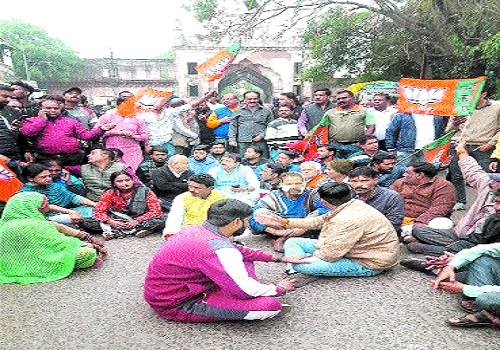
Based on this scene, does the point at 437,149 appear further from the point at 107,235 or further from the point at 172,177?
the point at 107,235

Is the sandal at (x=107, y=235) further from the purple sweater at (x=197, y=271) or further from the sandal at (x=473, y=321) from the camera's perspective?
the sandal at (x=473, y=321)

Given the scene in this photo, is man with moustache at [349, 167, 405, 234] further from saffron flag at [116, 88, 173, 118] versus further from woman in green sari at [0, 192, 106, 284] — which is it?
saffron flag at [116, 88, 173, 118]

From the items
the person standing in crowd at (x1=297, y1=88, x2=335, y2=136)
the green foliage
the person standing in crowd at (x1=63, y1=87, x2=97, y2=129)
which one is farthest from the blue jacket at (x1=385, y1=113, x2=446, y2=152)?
the green foliage

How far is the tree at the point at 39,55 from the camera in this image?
3172 centimetres

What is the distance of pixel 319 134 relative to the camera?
5.88m

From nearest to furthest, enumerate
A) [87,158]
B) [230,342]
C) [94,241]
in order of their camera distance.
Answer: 1. [230,342]
2. [94,241]
3. [87,158]

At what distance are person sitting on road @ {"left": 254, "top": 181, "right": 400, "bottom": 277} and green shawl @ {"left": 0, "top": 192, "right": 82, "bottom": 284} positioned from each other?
6.83 feet

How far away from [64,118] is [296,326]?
4.13 m

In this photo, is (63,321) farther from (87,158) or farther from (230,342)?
(87,158)

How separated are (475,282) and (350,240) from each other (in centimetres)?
90

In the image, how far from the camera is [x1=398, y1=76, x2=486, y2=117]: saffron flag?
15.9ft

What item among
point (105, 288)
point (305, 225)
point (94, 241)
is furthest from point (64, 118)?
point (305, 225)

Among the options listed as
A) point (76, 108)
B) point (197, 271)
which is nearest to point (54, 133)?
point (76, 108)

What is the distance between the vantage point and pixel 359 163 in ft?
16.1
